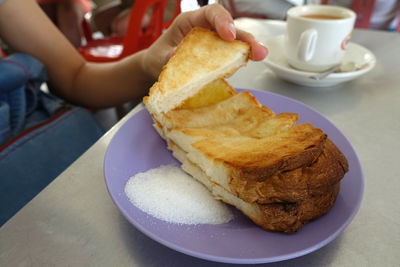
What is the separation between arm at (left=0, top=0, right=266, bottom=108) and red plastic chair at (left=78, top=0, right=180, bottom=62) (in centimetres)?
50

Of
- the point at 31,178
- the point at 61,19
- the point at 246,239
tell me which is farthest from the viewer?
the point at 61,19

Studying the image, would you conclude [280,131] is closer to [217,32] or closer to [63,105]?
[217,32]

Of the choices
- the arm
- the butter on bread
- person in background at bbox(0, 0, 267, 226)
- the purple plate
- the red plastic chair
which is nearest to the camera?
the purple plate

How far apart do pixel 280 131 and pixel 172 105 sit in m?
0.29

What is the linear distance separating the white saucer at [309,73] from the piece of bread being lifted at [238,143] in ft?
1.02

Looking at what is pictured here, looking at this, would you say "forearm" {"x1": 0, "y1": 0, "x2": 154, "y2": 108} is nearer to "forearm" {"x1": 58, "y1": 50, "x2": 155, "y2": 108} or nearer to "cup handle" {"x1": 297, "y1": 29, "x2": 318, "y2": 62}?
"forearm" {"x1": 58, "y1": 50, "x2": 155, "y2": 108}

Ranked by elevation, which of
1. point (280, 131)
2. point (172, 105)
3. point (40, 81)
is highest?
point (40, 81)

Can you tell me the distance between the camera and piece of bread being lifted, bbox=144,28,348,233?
1.74 ft

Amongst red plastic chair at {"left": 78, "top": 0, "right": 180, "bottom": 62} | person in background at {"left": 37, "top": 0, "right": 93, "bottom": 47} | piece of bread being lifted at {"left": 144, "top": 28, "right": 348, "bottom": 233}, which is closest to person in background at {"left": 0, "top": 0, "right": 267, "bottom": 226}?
piece of bread being lifted at {"left": 144, "top": 28, "right": 348, "bottom": 233}

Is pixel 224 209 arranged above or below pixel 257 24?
above

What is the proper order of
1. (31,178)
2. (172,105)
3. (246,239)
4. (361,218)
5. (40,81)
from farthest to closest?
(40,81) < (31,178) < (172,105) < (361,218) < (246,239)

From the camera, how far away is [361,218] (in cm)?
62

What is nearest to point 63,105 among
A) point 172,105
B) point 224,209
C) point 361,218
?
point 172,105

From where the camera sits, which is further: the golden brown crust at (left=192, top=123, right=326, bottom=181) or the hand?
the hand
